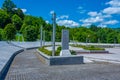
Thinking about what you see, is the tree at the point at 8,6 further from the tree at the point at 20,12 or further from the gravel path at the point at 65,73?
the gravel path at the point at 65,73

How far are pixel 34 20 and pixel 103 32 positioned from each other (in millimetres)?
25004

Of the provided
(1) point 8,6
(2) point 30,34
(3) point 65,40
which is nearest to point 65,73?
(3) point 65,40

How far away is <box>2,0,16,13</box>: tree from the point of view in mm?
101194

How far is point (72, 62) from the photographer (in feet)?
49.6

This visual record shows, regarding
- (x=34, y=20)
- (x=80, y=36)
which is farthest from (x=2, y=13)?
(x=80, y=36)

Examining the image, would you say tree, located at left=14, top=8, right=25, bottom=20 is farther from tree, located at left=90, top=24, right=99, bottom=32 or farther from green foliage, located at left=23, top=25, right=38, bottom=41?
green foliage, located at left=23, top=25, right=38, bottom=41

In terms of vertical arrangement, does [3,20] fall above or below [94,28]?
above

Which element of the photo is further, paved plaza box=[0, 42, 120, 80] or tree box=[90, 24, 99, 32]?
tree box=[90, 24, 99, 32]

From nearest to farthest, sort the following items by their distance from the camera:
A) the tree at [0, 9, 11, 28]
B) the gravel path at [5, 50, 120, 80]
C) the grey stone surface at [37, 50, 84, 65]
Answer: the gravel path at [5, 50, 120, 80], the grey stone surface at [37, 50, 84, 65], the tree at [0, 9, 11, 28]

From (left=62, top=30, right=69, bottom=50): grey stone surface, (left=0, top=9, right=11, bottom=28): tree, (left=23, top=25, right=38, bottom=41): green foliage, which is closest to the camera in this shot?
(left=62, top=30, right=69, bottom=50): grey stone surface

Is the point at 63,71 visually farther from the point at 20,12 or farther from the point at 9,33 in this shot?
the point at 20,12

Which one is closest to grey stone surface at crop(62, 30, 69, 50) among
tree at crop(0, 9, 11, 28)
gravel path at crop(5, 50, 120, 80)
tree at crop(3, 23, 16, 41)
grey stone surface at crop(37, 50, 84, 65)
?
grey stone surface at crop(37, 50, 84, 65)

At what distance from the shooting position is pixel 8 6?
102m

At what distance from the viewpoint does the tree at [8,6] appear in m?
101
